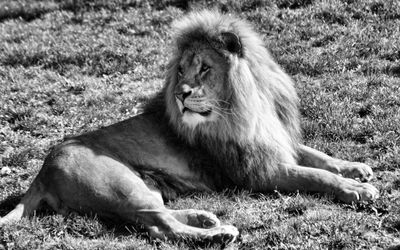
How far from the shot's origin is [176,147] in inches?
257

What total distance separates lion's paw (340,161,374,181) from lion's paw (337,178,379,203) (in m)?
0.35

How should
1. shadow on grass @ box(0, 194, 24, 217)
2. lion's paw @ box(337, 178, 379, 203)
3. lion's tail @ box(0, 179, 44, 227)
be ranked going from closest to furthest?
lion's paw @ box(337, 178, 379, 203), lion's tail @ box(0, 179, 44, 227), shadow on grass @ box(0, 194, 24, 217)

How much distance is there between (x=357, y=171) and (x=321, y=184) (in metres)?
0.50

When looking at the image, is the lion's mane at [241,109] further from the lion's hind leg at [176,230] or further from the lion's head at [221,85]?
the lion's hind leg at [176,230]

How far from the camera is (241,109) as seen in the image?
626 cm

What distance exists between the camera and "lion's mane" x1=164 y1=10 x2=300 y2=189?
20.6 feet

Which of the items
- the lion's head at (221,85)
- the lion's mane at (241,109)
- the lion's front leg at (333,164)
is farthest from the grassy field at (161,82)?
the lion's head at (221,85)

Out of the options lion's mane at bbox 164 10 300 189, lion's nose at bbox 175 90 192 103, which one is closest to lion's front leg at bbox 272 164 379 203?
lion's mane at bbox 164 10 300 189

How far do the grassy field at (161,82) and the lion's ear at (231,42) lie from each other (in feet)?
4.43

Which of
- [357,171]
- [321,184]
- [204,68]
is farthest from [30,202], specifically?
[357,171]

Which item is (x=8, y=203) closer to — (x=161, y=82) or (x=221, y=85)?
(x=221, y=85)

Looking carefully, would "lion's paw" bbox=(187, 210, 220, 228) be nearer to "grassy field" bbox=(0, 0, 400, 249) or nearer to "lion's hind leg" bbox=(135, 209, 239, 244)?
"lion's hind leg" bbox=(135, 209, 239, 244)

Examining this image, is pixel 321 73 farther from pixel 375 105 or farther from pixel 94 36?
pixel 94 36

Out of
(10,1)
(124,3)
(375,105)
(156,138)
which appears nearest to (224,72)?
(156,138)
